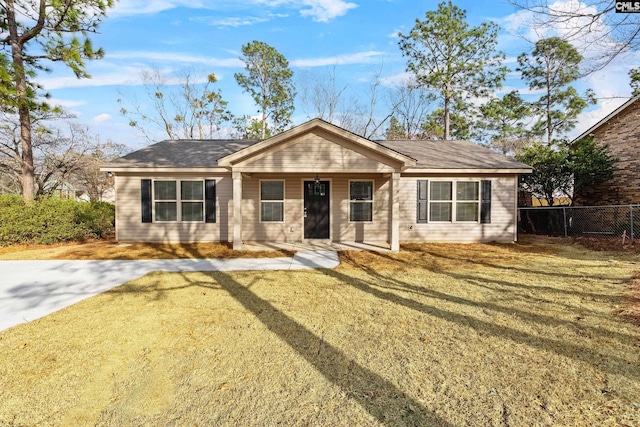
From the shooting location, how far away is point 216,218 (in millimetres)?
10438

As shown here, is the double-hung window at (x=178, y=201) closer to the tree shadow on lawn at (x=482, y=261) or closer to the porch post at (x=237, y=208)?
the porch post at (x=237, y=208)

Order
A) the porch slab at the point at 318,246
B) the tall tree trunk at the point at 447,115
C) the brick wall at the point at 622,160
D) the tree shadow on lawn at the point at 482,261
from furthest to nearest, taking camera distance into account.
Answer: the tall tree trunk at the point at 447,115, the brick wall at the point at 622,160, the porch slab at the point at 318,246, the tree shadow on lawn at the point at 482,261

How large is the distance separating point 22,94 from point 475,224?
54.9 feet

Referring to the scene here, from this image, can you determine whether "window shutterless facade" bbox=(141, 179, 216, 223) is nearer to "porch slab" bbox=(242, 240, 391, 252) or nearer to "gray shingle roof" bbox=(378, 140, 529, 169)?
"porch slab" bbox=(242, 240, 391, 252)

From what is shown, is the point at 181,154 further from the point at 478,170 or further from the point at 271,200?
the point at 478,170

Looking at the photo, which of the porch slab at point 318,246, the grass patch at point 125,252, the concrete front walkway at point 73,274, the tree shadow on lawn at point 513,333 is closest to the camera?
the tree shadow on lawn at point 513,333

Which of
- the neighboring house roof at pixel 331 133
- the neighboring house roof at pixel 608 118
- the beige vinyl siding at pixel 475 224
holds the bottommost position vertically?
the beige vinyl siding at pixel 475 224

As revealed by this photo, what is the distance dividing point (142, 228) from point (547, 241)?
13523 mm

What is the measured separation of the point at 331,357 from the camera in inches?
124

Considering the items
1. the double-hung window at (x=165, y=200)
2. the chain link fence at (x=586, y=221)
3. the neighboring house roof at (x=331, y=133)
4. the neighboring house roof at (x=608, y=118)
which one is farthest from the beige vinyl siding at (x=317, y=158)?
the neighboring house roof at (x=608, y=118)

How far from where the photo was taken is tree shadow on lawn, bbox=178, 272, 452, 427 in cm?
227

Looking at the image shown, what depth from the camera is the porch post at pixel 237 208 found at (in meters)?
8.79

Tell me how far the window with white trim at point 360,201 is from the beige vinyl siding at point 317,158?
1.88 metres

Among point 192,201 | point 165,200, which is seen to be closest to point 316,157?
point 192,201
